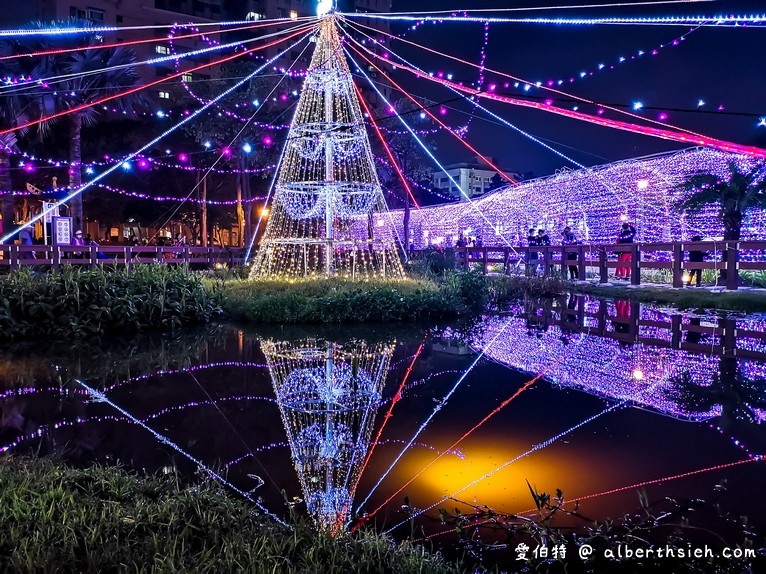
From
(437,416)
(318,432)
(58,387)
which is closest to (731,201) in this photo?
(437,416)

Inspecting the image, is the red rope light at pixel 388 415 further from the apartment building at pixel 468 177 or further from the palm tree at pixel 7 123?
the apartment building at pixel 468 177

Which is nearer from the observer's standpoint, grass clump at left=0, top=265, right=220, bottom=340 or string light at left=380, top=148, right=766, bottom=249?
grass clump at left=0, top=265, right=220, bottom=340

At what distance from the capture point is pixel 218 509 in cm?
312

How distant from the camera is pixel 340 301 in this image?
35.8 ft

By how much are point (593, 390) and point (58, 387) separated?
18.8 feet

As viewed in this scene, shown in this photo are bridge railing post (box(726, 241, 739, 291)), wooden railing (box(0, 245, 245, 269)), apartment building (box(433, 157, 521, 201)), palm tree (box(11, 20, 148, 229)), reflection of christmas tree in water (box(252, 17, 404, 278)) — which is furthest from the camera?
apartment building (box(433, 157, 521, 201))

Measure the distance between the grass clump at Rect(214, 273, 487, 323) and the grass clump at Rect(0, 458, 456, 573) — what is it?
292 inches

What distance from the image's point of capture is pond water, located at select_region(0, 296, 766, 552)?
3672 mm

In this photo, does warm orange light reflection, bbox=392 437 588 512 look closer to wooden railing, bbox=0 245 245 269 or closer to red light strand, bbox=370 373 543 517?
red light strand, bbox=370 373 543 517

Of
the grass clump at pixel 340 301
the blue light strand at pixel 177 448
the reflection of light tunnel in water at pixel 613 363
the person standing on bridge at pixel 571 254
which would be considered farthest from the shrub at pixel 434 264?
the blue light strand at pixel 177 448

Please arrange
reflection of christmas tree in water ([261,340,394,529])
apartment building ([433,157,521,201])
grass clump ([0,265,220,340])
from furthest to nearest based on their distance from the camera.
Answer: apartment building ([433,157,521,201])
grass clump ([0,265,220,340])
reflection of christmas tree in water ([261,340,394,529])

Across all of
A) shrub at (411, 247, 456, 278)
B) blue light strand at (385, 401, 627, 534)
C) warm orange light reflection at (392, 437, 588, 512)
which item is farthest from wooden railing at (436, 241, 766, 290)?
warm orange light reflection at (392, 437, 588, 512)

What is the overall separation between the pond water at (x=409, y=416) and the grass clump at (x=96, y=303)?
2.47 ft

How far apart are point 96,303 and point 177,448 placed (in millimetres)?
6376
